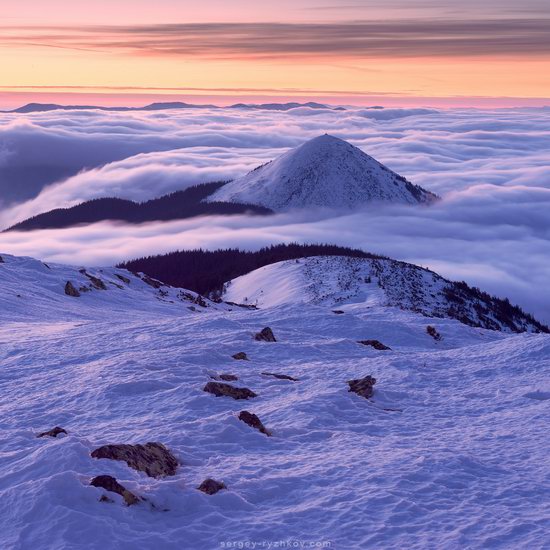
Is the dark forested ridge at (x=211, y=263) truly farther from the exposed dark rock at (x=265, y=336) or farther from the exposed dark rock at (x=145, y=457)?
the exposed dark rock at (x=145, y=457)

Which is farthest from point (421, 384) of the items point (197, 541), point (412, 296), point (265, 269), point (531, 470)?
point (265, 269)

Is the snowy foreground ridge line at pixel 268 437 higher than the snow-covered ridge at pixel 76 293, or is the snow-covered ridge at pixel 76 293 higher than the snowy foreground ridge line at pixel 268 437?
the snowy foreground ridge line at pixel 268 437

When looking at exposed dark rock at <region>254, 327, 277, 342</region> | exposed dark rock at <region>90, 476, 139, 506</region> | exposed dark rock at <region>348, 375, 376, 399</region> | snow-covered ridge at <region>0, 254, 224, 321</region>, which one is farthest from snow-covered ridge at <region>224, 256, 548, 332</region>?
exposed dark rock at <region>90, 476, 139, 506</region>

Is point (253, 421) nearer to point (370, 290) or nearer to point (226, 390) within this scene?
point (226, 390)

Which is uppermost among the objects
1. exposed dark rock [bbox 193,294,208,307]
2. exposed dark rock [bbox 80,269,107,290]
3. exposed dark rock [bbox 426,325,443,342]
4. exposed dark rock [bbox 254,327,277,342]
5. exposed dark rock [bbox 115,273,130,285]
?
exposed dark rock [bbox 254,327,277,342]

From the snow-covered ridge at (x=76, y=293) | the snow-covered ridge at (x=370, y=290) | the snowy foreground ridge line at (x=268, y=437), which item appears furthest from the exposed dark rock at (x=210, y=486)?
the snow-covered ridge at (x=370, y=290)

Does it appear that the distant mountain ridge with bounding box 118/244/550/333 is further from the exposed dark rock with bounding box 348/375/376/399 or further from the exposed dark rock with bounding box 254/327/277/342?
the exposed dark rock with bounding box 348/375/376/399
